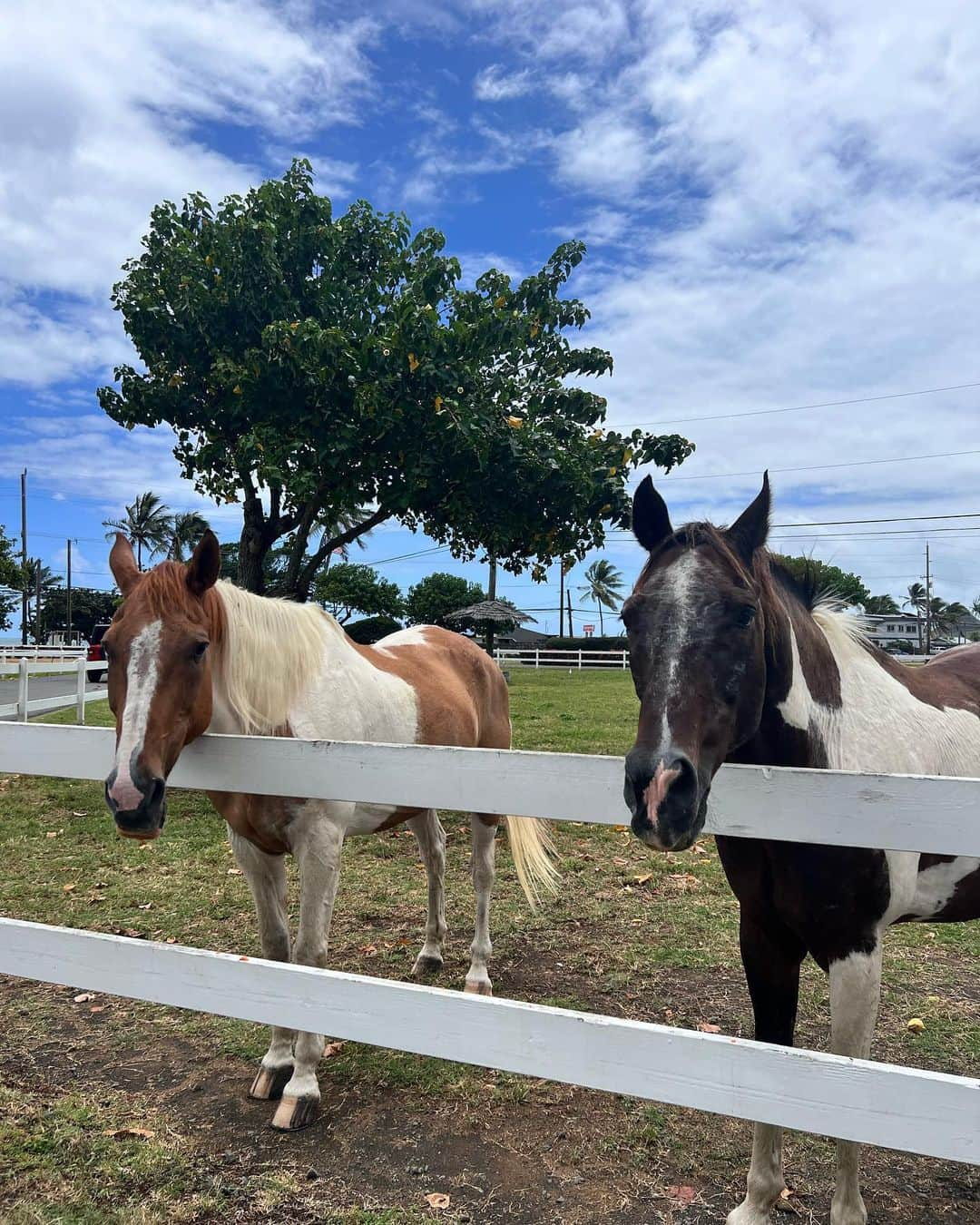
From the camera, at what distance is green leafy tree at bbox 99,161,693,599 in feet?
21.4

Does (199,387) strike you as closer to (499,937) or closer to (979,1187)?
(499,937)

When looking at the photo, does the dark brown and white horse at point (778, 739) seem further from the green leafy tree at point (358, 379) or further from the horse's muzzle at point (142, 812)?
the green leafy tree at point (358, 379)

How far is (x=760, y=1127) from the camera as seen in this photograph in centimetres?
233

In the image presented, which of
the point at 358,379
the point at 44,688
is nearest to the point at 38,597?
the point at 44,688

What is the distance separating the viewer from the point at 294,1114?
287 centimetres

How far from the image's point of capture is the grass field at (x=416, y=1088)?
97.1 inches

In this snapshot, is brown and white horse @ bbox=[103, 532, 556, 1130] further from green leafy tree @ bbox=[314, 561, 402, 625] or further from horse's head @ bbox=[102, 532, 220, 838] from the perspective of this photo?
green leafy tree @ bbox=[314, 561, 402, 625]

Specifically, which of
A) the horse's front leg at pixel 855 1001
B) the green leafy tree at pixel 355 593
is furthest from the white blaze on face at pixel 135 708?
the green leafy tree at pixel 355 593

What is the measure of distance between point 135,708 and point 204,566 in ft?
1.98

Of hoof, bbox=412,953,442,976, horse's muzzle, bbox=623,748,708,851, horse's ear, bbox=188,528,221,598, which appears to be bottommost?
hoof, bbox=412,953,442,976

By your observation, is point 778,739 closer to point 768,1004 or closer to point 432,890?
point 768,1004

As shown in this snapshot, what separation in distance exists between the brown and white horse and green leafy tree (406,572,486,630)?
141 ft

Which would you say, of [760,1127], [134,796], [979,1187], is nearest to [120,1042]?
[134,796]

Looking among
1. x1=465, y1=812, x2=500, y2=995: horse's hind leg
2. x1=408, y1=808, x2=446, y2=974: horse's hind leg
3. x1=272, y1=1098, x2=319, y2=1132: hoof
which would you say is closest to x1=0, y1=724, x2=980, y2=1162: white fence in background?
x1=272, y1=1098, x2=319, y2=1132: hoof
